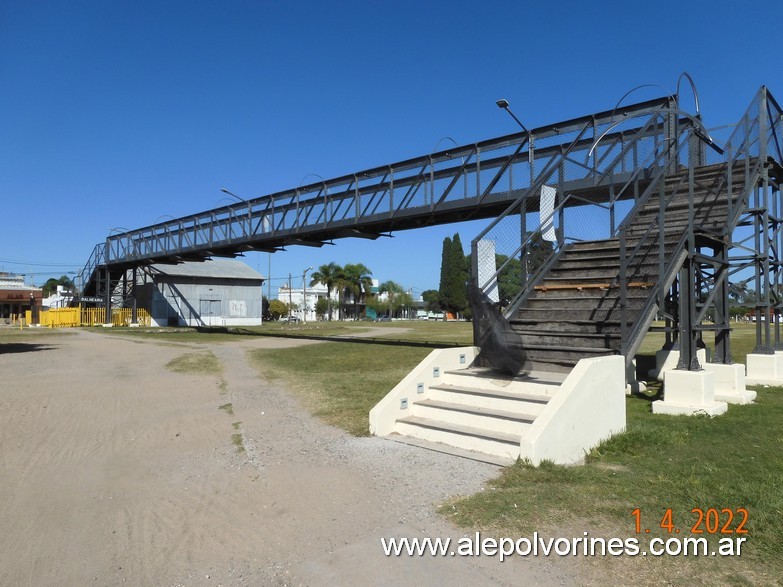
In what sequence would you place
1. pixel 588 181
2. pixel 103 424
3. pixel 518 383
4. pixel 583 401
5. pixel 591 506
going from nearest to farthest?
pixel 591 506 < pixel 583 401 < pixel 518 383 < pixel 103 424 < pixel 588 181

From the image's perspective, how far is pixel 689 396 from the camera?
806 centimetres

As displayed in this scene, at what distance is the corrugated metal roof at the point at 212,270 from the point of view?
48.6m

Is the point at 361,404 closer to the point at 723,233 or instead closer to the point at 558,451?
the point at 558,451

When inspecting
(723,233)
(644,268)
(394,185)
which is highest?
(394,185)

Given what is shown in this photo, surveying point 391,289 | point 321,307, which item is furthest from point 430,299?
point 321,307

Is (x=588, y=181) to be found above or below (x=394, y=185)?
below

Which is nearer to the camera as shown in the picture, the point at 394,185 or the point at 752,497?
the point at 752,497

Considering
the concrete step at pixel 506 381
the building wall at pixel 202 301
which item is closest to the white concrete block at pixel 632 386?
the concrete step at pixel 506 381

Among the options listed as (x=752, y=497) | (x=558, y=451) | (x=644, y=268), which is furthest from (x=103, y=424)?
(x=644, y=268)

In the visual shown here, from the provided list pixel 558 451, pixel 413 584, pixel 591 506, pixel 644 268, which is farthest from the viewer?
pixel 644 268

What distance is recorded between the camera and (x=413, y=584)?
328 centimetres

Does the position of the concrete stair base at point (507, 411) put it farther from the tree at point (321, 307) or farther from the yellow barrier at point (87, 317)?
the tree at point (321, 307)

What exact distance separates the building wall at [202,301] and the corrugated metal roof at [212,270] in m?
0.57

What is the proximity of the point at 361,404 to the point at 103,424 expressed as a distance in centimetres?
392
